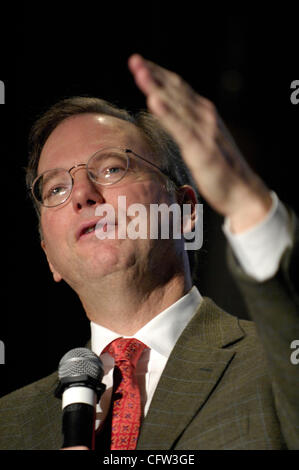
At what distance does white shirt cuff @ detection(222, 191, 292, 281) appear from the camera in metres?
1.16

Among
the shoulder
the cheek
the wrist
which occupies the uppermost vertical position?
the wrist

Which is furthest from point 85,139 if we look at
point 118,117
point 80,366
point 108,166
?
point 80,366

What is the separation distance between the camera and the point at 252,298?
1.18 m

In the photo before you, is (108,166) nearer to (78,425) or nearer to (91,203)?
(91,203)

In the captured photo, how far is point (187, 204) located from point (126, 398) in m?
0.80

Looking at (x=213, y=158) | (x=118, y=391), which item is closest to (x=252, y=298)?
(x=213, y=158)

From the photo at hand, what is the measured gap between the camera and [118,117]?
2.25 m

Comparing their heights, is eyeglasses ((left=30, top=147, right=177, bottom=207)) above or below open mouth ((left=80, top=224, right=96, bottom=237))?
above

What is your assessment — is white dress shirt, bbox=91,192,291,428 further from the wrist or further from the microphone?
the microphone

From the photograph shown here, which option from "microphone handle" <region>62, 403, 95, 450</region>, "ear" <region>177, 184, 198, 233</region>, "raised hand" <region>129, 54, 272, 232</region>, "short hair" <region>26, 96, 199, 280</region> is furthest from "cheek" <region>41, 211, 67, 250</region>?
"raised hand" <region>129, 54, 272, 232</region>

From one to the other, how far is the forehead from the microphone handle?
883 millimetres

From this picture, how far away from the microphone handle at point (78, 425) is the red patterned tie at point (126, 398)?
22cm
